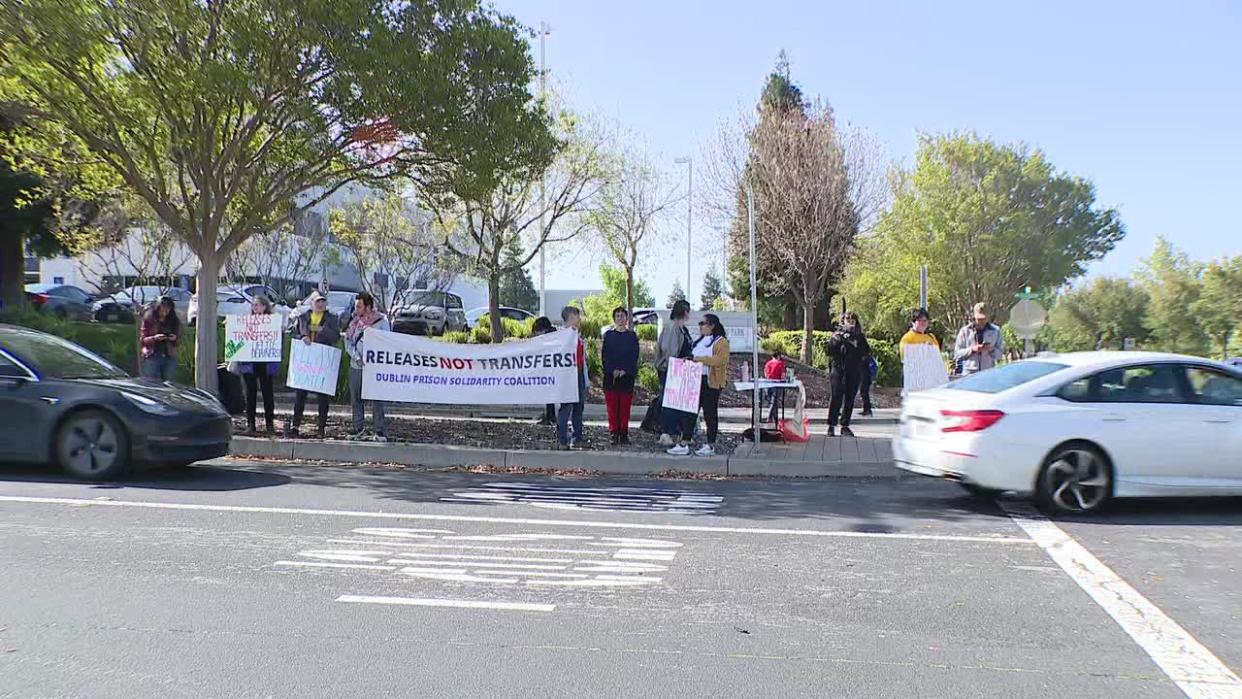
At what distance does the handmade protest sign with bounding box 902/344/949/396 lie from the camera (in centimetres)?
1312

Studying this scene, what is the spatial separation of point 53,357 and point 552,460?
5118mm

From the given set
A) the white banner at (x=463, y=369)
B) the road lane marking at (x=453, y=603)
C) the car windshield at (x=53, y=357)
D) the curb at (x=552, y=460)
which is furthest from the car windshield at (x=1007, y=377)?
the car windshield at (x=53, y=357)

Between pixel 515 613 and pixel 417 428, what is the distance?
26.5ft

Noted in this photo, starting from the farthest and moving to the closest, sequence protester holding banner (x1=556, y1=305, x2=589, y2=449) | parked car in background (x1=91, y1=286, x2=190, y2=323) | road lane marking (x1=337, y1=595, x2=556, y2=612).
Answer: parked car in background (x1=91, y1=286, x2=190, y2=323) < protester holding banner (x1=556, y1=305, x2=589, y2=449) < road lane marking (x1=337, y1=595, x2=556, y2=612)

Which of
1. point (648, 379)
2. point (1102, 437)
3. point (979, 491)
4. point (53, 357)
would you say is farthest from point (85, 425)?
point (648, 379)

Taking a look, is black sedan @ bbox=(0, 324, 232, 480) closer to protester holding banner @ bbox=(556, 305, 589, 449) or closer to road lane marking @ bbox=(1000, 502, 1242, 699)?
protester holding banner @ bbox=(556, 305, 589, 449)

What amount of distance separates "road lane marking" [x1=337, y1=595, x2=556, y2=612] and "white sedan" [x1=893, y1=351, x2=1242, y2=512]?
4468 mm

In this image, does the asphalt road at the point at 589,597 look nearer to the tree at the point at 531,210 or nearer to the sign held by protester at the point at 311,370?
the sign held by protester at the point at 311,370

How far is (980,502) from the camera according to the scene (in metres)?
9.12

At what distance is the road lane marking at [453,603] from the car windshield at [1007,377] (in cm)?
498

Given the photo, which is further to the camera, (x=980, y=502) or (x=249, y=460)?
(x=249, y=460)

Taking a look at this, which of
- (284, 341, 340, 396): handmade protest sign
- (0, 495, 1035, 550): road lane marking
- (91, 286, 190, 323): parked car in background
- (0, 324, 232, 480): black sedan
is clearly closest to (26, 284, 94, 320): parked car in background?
(91, 286, 190, 323): parked car in background

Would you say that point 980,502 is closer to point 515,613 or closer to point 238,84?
point 515,613

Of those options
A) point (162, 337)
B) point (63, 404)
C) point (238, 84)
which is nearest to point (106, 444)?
point (63, 404)
